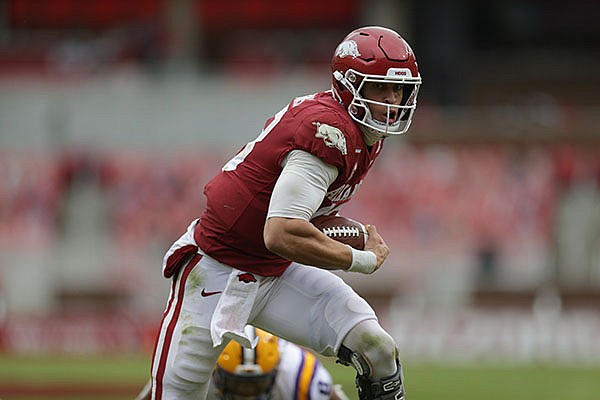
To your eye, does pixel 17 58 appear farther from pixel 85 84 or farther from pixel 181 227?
pixel 181 227

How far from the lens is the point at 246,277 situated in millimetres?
5031

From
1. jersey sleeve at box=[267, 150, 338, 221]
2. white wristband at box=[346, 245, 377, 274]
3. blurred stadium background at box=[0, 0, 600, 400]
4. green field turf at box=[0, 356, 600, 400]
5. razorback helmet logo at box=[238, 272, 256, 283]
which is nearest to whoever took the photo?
jersey sleeve at box=[267, 150, 338, 221]

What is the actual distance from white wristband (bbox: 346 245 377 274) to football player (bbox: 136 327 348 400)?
3.21 feet

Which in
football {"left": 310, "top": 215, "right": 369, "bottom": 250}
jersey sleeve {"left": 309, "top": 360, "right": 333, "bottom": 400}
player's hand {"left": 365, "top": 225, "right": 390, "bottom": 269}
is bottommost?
jersey sleeve {"left": 309, "top": 360, "right": 333, "bottom": 400}

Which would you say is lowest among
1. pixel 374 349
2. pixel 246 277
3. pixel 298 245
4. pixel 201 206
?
pixel 201 206

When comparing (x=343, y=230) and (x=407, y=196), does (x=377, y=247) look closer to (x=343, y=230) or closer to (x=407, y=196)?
(x=343, y=230)

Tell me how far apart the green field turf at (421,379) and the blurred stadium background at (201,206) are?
0.15 ft

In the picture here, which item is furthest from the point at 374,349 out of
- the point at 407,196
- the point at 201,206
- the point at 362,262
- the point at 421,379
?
the point at 407,196

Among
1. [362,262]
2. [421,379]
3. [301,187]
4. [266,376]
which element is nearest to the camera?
[301,187]

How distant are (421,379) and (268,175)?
5.90 m

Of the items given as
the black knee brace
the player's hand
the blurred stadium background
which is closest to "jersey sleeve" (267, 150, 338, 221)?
the player's hand

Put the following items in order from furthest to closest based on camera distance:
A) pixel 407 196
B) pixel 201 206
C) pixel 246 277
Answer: pixel 407 196, pixel 201 206, pixel 246 277

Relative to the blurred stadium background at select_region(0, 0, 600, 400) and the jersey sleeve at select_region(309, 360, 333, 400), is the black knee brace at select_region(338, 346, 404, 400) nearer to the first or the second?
the jersey sleeve at select_region(309, 360, 333, 400)

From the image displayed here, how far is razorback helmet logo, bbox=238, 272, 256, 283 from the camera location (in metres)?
5.03
